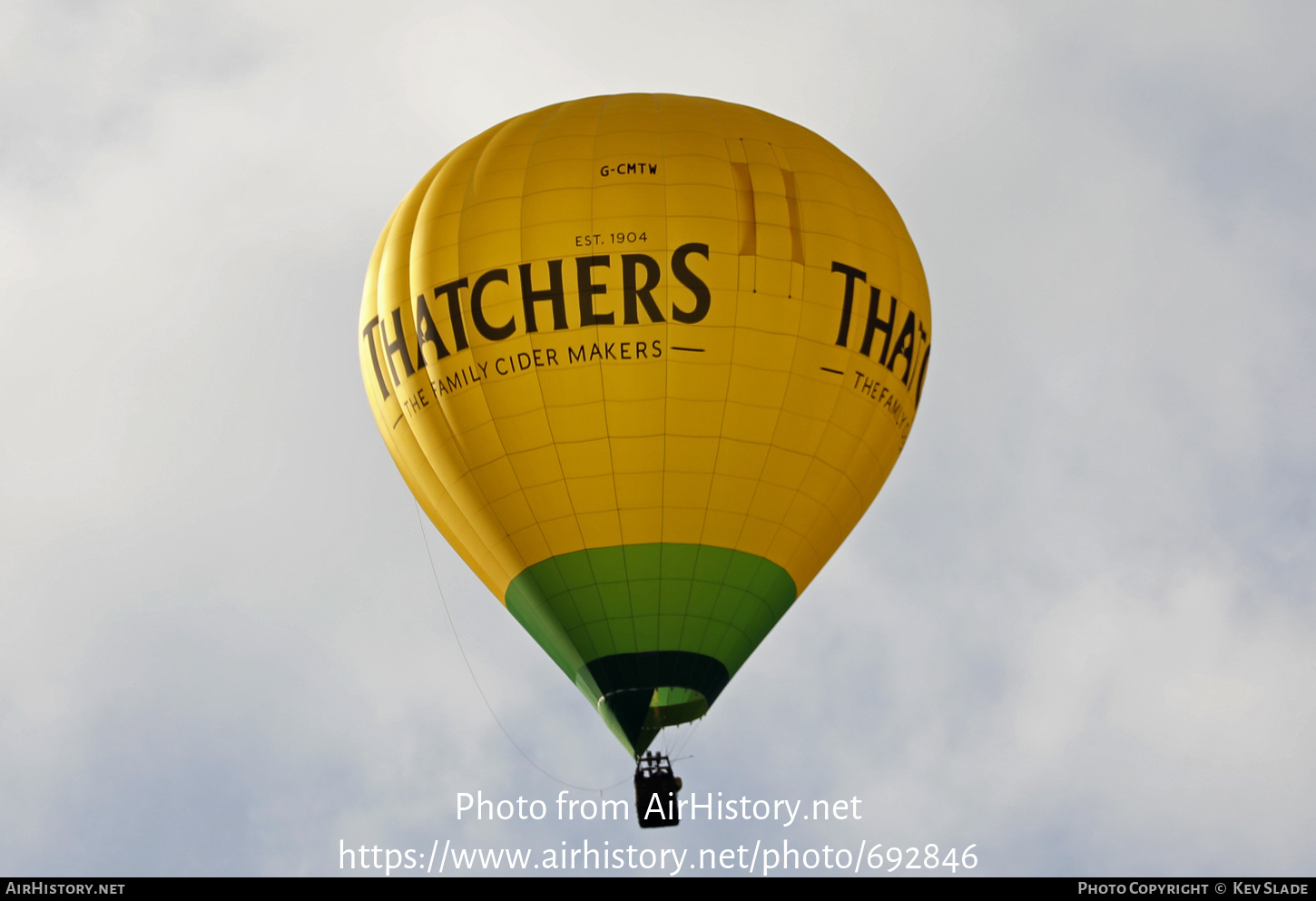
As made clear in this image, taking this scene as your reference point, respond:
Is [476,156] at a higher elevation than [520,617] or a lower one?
higher

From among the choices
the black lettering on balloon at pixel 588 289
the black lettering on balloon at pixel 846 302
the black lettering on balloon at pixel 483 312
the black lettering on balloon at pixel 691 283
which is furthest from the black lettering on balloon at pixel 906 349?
the black lettering on balloon at pixel 483 312

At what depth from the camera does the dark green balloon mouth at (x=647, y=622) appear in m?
21.8

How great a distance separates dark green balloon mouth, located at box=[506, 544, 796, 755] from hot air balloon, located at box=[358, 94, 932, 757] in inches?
0.9

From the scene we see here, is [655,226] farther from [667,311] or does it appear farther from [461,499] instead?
[461,499]

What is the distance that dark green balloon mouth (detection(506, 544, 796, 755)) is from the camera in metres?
A: 21.8

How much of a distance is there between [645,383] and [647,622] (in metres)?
2.62

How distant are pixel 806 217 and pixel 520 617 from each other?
5559mm

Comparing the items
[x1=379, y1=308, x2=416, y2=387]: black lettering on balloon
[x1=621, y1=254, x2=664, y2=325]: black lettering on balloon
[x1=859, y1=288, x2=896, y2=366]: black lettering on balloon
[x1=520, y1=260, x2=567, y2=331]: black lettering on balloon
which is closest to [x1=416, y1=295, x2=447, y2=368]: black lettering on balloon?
[x1=379, y1=308, x2=416, y2=387]: black lettering on balloon

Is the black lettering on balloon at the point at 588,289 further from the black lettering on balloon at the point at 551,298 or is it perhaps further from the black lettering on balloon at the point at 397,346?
the black lettering on balloon at the point at 397,346

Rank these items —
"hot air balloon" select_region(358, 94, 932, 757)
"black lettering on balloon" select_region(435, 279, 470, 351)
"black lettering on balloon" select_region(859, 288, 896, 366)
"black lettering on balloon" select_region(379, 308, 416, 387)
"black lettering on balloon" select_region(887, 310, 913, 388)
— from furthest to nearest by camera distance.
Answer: "black lettering on balloon" select_region(887, 310, 913, 388), "black lettering on balloon" select_region(379, 308, 416, 387), "black lettering on balloon" select_region(859, 288, 896, 366), "black lettering on balloon" select_region(435, 279, 470, 351), "hot air balloon" select_region(358, 94, 932, 757)

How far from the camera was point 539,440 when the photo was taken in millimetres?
21812

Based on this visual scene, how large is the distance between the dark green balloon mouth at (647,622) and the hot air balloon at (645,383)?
0.07 feet

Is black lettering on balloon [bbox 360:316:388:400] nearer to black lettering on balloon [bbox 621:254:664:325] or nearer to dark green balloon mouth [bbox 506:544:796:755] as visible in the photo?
dark green balloon mouth [bbox 506:544:796:755]

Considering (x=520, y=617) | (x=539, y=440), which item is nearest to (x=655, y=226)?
(x=539, y=440)
